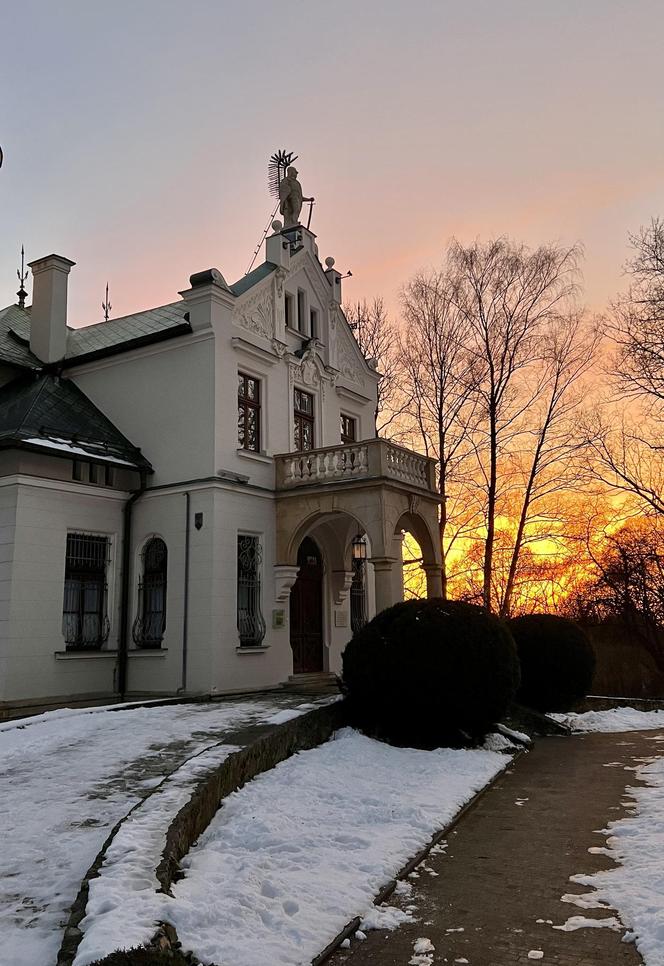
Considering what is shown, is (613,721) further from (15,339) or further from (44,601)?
(15,339)

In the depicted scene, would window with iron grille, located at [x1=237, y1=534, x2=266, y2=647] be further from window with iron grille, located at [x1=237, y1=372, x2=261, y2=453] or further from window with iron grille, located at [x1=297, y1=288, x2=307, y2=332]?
window with iron grille, located at [x1=297, y1=288, x2=307, y2=332]

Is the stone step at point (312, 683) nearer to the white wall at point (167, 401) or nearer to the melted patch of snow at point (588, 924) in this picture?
the white wall at point (167, 401)

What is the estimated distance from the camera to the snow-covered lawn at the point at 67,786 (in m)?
4.41

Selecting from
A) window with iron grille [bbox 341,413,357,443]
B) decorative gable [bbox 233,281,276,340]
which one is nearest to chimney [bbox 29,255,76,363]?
decorative gable [bbox 233,281,276,340]

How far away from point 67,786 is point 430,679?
5.18m

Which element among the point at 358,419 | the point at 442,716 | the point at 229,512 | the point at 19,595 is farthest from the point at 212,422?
the point at 442,716

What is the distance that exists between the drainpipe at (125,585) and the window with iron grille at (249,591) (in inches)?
87.5

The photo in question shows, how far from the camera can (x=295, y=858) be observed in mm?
5832

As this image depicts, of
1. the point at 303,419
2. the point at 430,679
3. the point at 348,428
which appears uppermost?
the point at 348,428

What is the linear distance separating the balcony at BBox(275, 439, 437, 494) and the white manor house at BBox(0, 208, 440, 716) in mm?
49

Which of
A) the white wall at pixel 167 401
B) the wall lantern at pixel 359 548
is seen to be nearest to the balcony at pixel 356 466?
the white wall at pixel 167 401

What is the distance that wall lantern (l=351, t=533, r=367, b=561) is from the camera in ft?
66.0

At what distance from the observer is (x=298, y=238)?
2034 cm

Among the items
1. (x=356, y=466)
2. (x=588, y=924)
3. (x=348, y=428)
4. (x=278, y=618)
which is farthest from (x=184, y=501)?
(x=588, y=924)
